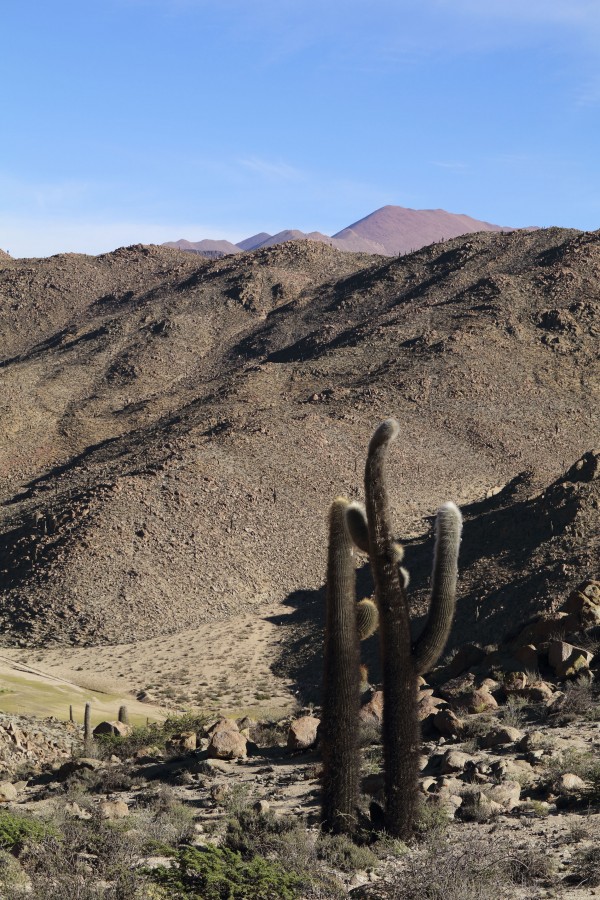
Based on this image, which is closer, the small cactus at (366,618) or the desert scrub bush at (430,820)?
the desert scrub bush at (430,820)

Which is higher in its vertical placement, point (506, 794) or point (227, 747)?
point (506, 794)

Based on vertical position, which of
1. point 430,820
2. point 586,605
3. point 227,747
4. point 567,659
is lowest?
point 227,747

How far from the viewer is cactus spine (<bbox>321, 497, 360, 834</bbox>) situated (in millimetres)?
12305

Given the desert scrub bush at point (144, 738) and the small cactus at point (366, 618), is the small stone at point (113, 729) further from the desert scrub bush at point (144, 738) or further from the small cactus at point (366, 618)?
the small cactus at point (366, 618)

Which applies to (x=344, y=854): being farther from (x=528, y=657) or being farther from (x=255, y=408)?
(x=255, y=408)

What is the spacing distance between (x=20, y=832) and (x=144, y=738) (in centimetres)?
801

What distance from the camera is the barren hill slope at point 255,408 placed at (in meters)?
36.3

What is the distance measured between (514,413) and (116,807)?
4236 centimetres

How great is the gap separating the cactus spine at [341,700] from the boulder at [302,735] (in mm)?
4220

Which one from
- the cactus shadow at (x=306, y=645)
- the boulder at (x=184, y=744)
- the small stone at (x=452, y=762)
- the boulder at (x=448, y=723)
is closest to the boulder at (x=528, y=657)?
the boulder at (x=448, y=723)

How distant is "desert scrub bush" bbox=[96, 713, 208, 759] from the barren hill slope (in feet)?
31.1

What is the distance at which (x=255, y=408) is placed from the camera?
51.3 m

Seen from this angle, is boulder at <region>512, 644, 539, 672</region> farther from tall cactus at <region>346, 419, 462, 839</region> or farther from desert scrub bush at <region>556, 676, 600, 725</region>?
tall cactus at <region>346, 419, 462, 839</region>

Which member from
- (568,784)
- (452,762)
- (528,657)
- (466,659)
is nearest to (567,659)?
(528,657)
